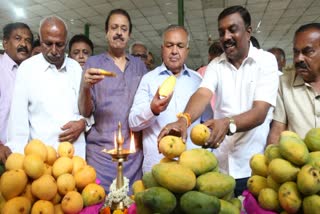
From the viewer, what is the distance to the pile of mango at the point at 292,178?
879 mm

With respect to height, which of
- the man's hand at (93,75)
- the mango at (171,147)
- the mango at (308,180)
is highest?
the man's hand at (93,75)

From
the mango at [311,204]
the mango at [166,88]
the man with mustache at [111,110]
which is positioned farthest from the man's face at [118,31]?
the mango at [311,204]

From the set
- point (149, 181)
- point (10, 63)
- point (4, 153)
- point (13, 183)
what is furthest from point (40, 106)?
point (149, 181)

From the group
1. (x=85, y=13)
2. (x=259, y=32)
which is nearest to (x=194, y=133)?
(x=85, y=13)

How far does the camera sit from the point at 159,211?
874 mm

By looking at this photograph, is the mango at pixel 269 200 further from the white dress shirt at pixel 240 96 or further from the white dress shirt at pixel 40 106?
the white dress shirt at pixel 40 106

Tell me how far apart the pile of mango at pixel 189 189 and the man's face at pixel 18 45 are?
2.15 meters

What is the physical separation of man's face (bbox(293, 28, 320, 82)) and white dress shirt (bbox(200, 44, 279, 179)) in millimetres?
163

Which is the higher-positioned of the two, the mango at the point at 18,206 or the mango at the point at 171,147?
the mango at the point at 171,147

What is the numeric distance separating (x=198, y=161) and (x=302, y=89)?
909mm

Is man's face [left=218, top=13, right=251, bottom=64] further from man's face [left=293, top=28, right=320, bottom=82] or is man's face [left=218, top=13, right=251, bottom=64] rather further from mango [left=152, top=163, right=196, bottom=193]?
mango [left=152, top=163, right=196, bottom=193]

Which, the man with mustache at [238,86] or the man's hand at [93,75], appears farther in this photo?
the man with mustache at [238,86]

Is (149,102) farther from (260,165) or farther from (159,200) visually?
(159,200)

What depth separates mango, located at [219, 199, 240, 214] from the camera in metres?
0.91
